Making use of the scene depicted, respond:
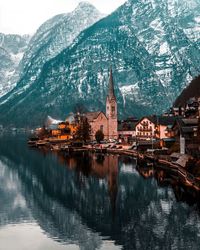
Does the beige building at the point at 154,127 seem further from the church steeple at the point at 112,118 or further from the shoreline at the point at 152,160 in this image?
the church steeple at the point at 112,118

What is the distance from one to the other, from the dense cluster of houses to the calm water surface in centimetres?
1807

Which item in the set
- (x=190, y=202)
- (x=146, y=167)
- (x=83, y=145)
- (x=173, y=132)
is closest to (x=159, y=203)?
(x=190, y=202)

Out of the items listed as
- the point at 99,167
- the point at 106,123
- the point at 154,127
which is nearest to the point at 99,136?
the point at 106,123

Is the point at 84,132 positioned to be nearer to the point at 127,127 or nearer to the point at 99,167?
the point at 127,127

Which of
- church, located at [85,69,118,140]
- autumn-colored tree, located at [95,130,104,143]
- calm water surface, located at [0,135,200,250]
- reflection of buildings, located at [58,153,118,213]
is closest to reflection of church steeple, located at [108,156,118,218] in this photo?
reflection of buildings, located at [58,153,118,213]

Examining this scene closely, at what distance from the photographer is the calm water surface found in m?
42.8

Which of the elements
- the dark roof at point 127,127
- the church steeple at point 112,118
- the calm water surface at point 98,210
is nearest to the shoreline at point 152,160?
the calm water surface at point 98,210

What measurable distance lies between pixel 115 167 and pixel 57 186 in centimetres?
1802

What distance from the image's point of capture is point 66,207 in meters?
56.2

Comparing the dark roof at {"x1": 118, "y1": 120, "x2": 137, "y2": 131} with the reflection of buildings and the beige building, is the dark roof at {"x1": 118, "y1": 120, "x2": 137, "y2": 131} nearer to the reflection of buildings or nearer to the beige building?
the beige building

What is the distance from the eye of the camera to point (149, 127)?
134 meters

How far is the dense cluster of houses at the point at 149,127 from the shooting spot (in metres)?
98.6

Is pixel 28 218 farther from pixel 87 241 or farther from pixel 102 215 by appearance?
pixel 87 241

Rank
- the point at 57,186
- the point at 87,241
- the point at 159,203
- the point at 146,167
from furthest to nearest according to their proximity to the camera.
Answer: the point at 146,167 → the point at 57,186 → the point at 159,203 → the point at 87,241
